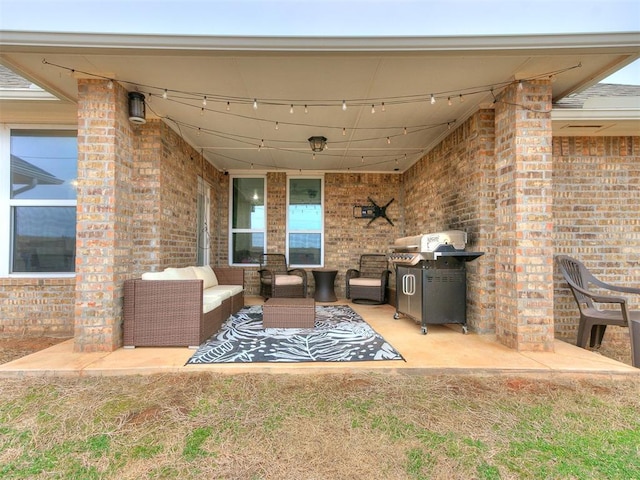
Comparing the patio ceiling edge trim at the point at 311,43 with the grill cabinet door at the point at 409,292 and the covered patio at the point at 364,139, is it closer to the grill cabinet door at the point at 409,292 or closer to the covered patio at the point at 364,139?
the covered patio at the point at 364,139

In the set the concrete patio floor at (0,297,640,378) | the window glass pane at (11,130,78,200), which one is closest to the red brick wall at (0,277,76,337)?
the concrete patio floor at (0,297,640,378)

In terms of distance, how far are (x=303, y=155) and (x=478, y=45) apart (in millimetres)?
3604

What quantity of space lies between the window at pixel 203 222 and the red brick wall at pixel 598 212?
553 centimetres

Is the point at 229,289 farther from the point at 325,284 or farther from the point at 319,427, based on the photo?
the point at 319,427

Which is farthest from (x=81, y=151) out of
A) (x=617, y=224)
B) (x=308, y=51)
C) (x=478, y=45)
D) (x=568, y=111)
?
(x=617, y=224)

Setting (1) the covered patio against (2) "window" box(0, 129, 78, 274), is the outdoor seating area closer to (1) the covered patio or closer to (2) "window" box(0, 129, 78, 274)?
(1) the covered patio

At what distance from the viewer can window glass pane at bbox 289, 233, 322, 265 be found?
6.98m

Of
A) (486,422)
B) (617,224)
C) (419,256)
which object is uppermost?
(617,224)

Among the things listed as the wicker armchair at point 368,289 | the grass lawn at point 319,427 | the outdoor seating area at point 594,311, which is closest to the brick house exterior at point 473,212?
the outdoor seating area at point 594,311

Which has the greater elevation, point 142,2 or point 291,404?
point 142,2

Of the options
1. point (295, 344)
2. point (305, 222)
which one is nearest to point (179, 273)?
point (295, 344)

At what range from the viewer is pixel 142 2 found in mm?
2434

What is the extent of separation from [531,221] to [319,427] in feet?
8.84

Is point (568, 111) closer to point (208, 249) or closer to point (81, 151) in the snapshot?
point (81, 151)
